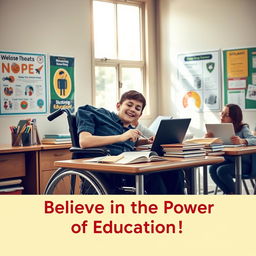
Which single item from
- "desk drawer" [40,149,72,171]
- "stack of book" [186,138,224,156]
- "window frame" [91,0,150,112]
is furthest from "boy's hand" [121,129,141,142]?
"window frame" [91,0,150,112]

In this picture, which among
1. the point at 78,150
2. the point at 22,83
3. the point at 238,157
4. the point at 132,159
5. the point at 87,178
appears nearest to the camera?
the point at 132,159

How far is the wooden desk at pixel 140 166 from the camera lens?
2424mm

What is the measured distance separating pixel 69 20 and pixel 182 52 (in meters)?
1.47

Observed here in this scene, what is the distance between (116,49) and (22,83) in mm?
1389

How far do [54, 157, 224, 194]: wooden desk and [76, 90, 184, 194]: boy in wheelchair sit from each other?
0.21 meters

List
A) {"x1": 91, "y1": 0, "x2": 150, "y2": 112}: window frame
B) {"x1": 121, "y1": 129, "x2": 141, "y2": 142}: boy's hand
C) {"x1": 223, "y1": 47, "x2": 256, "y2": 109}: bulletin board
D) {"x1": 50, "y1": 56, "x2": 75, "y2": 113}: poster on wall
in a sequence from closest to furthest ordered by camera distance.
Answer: {"x1": 121, "y1": 129, "x2": 141, "y2": 142}: boy's hand → {"x1": 50, "y1": 56, "x2": 75, "y2": 113}: poster on wall → {"x1": 223, "y1": 47, "x2": 256, "y2": 109}: bulletin board → {"x1": 91, "y1": 0, "x2": 150, "y2": 112}: window frame

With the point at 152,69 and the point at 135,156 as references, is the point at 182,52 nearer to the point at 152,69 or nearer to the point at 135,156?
the point at 152,69

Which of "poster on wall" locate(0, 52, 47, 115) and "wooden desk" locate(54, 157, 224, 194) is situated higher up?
"poster on wall" locate(0, 52, 47, 115)

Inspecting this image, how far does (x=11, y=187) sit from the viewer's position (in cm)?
430

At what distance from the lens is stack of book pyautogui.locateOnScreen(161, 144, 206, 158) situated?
2910mm

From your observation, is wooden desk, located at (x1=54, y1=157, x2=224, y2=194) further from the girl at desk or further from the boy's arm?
the girl at desk

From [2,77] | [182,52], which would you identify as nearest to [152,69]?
[182,52]

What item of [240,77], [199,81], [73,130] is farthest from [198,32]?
[73,130]

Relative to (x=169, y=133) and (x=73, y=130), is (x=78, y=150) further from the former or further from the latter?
(x=169, y=133)
